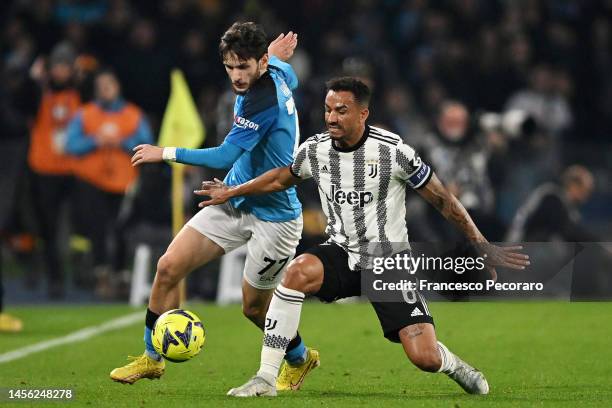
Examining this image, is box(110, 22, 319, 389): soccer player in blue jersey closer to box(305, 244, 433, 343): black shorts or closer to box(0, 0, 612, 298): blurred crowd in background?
box(305, 244, 433, 343): black shorts

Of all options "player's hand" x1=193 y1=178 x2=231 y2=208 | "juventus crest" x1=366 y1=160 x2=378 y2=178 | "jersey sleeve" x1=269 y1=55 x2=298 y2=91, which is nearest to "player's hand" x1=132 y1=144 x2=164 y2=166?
"player's hand" x1=193 y1=178 x2=231 y2=208

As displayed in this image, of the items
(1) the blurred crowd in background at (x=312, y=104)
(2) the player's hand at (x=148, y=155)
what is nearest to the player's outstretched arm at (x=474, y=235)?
(2) the player's hand at (x=148, y=155)

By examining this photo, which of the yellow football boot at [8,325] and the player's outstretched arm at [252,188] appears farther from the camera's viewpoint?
the yellow football boot at [8,325]

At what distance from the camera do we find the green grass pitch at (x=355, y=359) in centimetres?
834

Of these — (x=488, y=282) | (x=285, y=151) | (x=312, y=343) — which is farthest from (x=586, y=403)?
(x=312, y=343)

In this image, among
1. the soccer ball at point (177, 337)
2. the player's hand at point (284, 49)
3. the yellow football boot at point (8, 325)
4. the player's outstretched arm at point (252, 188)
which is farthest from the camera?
the yellow football boot at point (8, 325)

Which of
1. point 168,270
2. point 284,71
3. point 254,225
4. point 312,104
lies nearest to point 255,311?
point 254,225

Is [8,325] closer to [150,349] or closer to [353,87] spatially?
[150,349]

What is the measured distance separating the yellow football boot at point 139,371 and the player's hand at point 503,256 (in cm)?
224

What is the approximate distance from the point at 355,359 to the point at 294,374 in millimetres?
1771

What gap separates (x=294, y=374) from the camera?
29.7 ft

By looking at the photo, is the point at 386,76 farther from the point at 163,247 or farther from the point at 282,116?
the point at 282,116

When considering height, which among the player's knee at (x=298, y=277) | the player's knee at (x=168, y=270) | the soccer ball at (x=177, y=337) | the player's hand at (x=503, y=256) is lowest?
the soccer ball at (x=177, y=337)

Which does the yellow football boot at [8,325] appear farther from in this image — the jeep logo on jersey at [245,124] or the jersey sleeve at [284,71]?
the jeep logo on jersey at [245,124]
